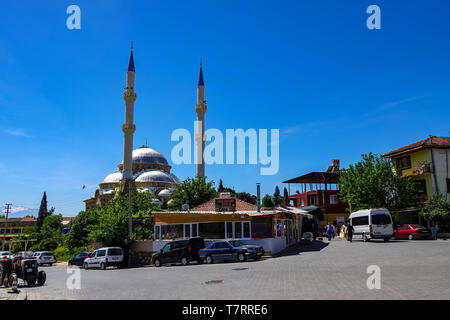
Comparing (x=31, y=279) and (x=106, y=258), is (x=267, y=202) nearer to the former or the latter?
(x=106, y=258)

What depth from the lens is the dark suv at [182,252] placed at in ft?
74.6

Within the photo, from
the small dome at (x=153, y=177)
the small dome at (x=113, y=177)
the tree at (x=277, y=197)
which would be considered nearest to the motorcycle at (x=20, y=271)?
the tree at (x=277, y=197)

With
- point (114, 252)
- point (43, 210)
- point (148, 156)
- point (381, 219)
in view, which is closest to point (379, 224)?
point (381, 219)

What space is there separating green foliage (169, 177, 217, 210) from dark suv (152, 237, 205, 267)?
23325mm

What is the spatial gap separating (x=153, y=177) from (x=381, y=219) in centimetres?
6714

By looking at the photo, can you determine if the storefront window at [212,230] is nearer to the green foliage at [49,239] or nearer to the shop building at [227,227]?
the shop building at [227,227]

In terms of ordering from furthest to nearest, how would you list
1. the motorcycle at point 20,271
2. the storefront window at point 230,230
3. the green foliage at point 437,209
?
the green foliage at point 437,209
the storefront window at point 230,230
the motorcycle at point 20,271

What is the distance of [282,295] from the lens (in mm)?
9328

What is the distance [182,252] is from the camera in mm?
22828

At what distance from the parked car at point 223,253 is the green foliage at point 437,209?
2007 centimetres

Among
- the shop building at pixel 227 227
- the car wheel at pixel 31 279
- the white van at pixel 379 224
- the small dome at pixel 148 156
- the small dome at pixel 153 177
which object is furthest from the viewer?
the small dome at pixel 148 156
